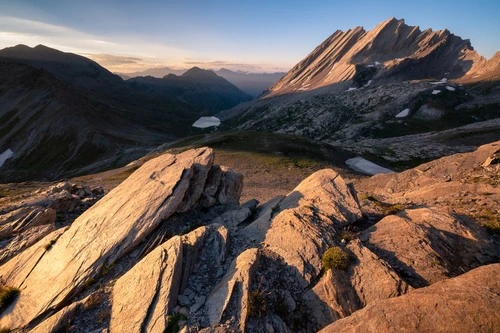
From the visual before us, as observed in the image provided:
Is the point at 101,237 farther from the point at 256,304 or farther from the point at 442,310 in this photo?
→ the point at 442,310

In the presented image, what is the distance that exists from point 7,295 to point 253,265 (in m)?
13.7

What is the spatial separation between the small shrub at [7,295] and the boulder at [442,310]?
16768 mm

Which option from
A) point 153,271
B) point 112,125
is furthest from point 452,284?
point 112,125

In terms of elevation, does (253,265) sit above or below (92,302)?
above

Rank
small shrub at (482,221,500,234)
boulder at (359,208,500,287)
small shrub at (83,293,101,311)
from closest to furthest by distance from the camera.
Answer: small shrub at (83,293,101,311) < boulder at (359,208,500,287) < small shrub at (482,221,500,234)

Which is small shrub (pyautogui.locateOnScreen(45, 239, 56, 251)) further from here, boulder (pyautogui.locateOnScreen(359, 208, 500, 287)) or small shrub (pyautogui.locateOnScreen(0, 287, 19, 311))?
boulder (pyautogui.locateOnScreen(359, 208, 500, 287))

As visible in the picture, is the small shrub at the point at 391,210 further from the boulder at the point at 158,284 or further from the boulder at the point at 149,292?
the boulder at the point at 149,292

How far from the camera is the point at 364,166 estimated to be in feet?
241

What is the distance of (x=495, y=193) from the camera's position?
80.1 feet

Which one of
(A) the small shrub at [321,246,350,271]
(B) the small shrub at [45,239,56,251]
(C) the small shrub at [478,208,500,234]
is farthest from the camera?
(B) the small shrub at [45,239,56,251]

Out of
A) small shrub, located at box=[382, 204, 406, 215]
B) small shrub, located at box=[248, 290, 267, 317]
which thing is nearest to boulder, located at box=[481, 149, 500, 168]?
small shrub, located at box=[382, 204, 406, 215]

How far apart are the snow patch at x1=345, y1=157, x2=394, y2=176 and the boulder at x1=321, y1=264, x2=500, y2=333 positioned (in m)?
61.3

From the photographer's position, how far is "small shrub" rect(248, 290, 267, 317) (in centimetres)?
1344

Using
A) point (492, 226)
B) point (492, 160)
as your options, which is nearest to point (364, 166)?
point (492, 160)
